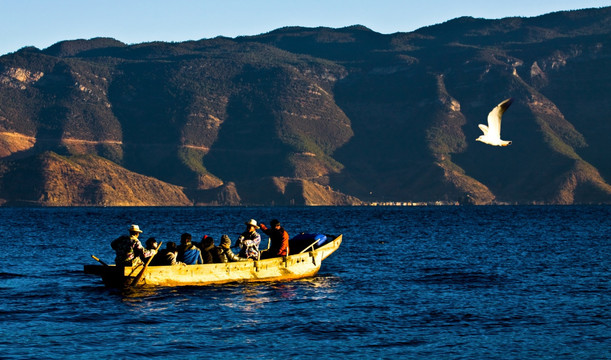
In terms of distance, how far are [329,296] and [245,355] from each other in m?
10.9

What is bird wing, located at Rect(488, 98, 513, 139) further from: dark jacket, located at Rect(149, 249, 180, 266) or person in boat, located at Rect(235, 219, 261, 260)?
dark jacket, located at Rect(149, 249, 180, 266)

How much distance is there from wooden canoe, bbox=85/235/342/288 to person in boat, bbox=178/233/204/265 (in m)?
0.57

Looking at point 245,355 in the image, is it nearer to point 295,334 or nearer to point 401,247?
point 295,334

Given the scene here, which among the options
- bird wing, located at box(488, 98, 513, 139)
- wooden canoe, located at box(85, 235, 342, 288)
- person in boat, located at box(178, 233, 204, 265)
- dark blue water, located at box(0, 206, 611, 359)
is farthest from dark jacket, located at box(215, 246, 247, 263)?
bird wing, located at box(488, 98, 513, 139)

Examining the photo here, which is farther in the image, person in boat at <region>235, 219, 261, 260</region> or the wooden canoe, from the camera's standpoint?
person in boat at <region>235, 219, 261, 260</region>

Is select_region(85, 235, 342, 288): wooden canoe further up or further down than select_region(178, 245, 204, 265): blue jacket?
further down

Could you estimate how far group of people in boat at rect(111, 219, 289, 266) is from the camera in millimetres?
34219

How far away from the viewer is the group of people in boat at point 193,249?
34219mm

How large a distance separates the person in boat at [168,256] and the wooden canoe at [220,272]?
468 millimetres

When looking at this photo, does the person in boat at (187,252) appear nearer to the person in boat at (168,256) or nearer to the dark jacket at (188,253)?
the dark jacket at (188,253)

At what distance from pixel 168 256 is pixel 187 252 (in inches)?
33.2

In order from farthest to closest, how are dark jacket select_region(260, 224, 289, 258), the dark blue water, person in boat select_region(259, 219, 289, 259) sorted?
dark jacket select_region(260, 224, 289, 258)
person in boat select_region(259, 219, 289, 259)
the dark blue water

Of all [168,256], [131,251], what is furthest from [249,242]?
[131,251]

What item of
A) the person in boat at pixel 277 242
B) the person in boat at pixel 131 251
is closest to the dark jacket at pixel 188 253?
the person in boat at pixel 131 251
